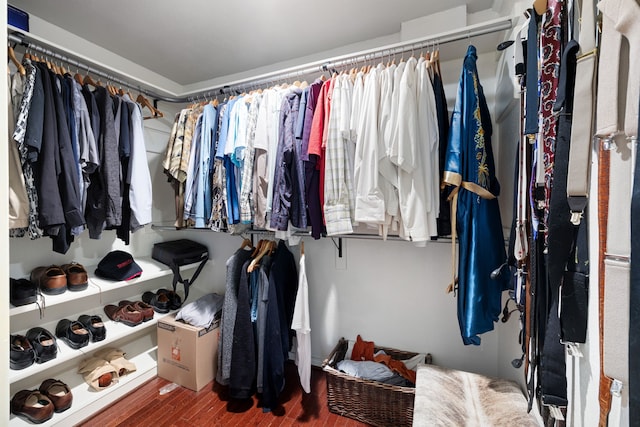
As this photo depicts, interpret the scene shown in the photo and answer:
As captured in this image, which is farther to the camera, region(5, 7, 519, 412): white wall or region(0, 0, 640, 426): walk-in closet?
region(5, 7, 519, 412): white wall

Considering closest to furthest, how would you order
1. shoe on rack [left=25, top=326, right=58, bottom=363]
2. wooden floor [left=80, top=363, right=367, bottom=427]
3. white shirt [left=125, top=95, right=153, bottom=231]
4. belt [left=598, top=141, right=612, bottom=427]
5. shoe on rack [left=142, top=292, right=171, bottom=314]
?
1. belt [left=598, top=141, right=612, bottom=427]
2. shoe on rack [left=25, top=326, right=58, bottom=363]
3. wooden floor [left=80, top=363, right=367, bottom=427]
4. white shirt [left=125, top=95, right=153, bottom=231]
5. shoe on rack [left=142, top=292, right=171, bottom=314]

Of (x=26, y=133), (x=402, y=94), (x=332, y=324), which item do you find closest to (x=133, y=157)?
(x=26, y=133)

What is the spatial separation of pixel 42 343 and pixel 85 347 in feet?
0.65

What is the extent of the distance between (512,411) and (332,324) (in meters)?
1.12

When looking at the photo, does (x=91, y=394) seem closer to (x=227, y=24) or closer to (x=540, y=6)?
(x=227, y=24)

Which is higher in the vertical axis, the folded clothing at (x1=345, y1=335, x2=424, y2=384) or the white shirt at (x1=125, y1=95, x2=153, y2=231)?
the white shirt at (x1=125, y1=95, x2=153, y2=231)

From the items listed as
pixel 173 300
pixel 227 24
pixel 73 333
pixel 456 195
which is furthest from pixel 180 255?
pixel 456 195

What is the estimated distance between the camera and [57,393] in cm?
146

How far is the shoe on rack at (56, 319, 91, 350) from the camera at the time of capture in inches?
59.7

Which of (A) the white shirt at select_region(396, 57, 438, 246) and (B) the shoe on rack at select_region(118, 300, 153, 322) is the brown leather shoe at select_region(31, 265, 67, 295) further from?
(A) the white shirt at select_region(396, 57, 438, 246)

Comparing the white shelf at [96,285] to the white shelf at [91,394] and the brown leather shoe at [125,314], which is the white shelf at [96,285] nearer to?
the brown leather shoe at [125,314]

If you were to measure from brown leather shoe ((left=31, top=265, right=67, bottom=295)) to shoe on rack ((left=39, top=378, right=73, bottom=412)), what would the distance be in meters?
0.53

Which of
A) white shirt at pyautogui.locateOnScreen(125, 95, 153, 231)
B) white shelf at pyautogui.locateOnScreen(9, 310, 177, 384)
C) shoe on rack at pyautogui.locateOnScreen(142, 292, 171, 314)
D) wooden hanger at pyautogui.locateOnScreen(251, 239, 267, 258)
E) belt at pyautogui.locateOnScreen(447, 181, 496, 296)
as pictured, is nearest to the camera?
belt at pyautogui.locateOnScreen(447, 181, 496, 296)

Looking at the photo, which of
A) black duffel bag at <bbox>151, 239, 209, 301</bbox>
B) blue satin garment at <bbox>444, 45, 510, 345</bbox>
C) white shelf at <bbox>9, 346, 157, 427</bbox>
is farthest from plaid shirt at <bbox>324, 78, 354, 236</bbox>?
white shelf at <bbox>9, 346, 157, 427</bbox>
